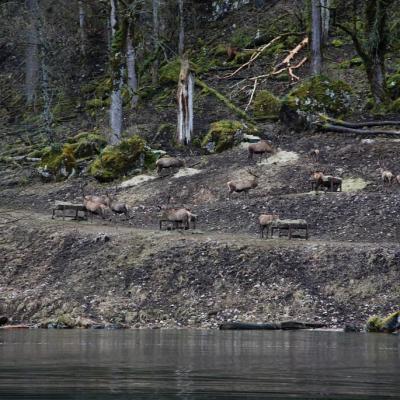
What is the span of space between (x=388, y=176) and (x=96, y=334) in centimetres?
1731

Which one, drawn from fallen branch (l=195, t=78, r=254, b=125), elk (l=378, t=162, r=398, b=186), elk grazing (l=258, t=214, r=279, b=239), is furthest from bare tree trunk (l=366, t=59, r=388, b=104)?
elk grazing (l=258, t=214, r=279, b=239)

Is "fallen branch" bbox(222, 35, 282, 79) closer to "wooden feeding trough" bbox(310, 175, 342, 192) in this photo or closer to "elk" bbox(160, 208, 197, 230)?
"wooden feeding trough" bbox(310, 175, 342, 192)

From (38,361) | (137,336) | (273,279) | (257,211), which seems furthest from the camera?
(257,211)

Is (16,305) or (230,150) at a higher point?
(230,150)

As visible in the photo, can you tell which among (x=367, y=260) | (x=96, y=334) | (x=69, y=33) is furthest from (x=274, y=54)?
(x=96, y=334)

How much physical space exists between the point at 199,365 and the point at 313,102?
31.8 metres

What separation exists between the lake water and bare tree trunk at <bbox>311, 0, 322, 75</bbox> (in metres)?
29.3

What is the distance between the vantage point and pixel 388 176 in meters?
38.7

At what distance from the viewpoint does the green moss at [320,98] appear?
157 feet

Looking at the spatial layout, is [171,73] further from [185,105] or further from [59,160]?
[59,160]

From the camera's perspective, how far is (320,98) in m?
48.0

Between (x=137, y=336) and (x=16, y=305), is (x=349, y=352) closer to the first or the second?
(x=137, y=336)

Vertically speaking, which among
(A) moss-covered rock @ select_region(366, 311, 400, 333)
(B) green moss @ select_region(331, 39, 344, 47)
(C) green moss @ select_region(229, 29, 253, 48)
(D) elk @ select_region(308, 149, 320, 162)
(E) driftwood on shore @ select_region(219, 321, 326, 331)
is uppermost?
(C) green moss @ select_region(229, 29, 253, 48)

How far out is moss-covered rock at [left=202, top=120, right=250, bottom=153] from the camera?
47.5 meters
